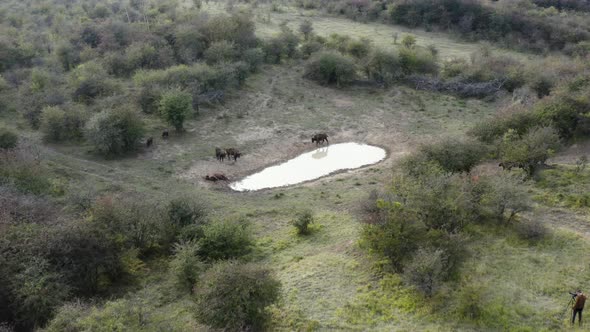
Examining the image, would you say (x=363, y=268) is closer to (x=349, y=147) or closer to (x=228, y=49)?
(x=349, y=147)

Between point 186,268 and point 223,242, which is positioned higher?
point 186,268

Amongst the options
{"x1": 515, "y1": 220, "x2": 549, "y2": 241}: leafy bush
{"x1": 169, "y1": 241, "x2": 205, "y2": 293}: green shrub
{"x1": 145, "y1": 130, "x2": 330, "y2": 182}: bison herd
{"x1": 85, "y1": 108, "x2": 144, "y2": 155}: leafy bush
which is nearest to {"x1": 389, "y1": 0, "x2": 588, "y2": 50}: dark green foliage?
{"x1": 145, "y1": 130, "x2": 330, "y2": 182}: bison herd

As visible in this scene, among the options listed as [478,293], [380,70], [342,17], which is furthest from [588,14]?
[478,293]

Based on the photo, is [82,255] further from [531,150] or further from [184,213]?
[531,150]

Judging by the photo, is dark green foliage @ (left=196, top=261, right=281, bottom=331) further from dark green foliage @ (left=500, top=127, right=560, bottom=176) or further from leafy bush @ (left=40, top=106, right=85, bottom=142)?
leafy bush @ (left=40, top=106, right=85, bottom=142)

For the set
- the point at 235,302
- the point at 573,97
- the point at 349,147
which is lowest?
the point at 349,147

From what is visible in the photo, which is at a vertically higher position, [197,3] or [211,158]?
[197,3]

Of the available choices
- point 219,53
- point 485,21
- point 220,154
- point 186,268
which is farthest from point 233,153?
point 485,21
